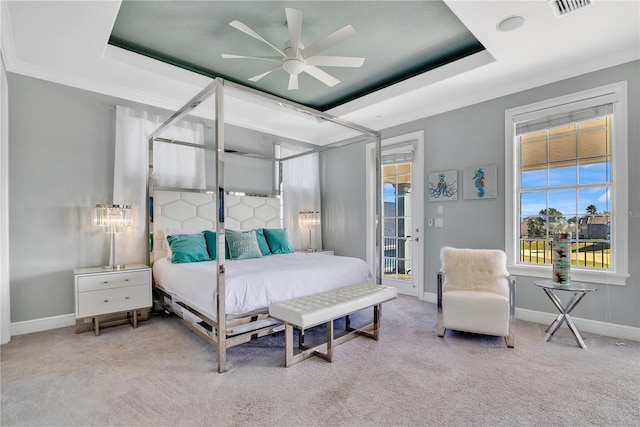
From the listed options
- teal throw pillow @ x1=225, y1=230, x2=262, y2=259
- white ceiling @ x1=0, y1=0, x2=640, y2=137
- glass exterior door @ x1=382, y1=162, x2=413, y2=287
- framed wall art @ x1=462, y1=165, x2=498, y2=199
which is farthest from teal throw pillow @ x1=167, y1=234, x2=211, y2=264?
framed wall art @ x1=462, y1=165, x2=498, y2=199

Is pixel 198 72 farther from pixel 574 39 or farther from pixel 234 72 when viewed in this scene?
pixel 574 39

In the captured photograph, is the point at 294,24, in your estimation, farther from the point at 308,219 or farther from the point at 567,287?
the point at 308,219

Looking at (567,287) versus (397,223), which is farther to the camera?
(397,223)

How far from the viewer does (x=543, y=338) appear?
304cm

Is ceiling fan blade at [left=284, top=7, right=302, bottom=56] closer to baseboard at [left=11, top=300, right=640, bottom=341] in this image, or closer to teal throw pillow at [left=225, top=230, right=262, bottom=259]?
teal throw pillow at [left=225, top=230, right=262, bottom=259]

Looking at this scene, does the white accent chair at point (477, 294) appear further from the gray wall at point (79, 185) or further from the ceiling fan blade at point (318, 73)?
the ceiling fan blade at point (318, 73)

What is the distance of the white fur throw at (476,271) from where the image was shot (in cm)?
317

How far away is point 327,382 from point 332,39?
8.39 feet

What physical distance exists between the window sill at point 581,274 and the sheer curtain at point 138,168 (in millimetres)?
4318

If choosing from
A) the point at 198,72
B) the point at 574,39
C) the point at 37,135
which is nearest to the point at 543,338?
the point at 574,39

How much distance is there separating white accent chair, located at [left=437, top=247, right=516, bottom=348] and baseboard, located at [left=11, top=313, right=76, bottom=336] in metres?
3.90

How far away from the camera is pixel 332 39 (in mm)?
2482

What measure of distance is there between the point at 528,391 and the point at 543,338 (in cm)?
118

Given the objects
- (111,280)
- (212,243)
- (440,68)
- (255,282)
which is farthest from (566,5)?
(111,280)
